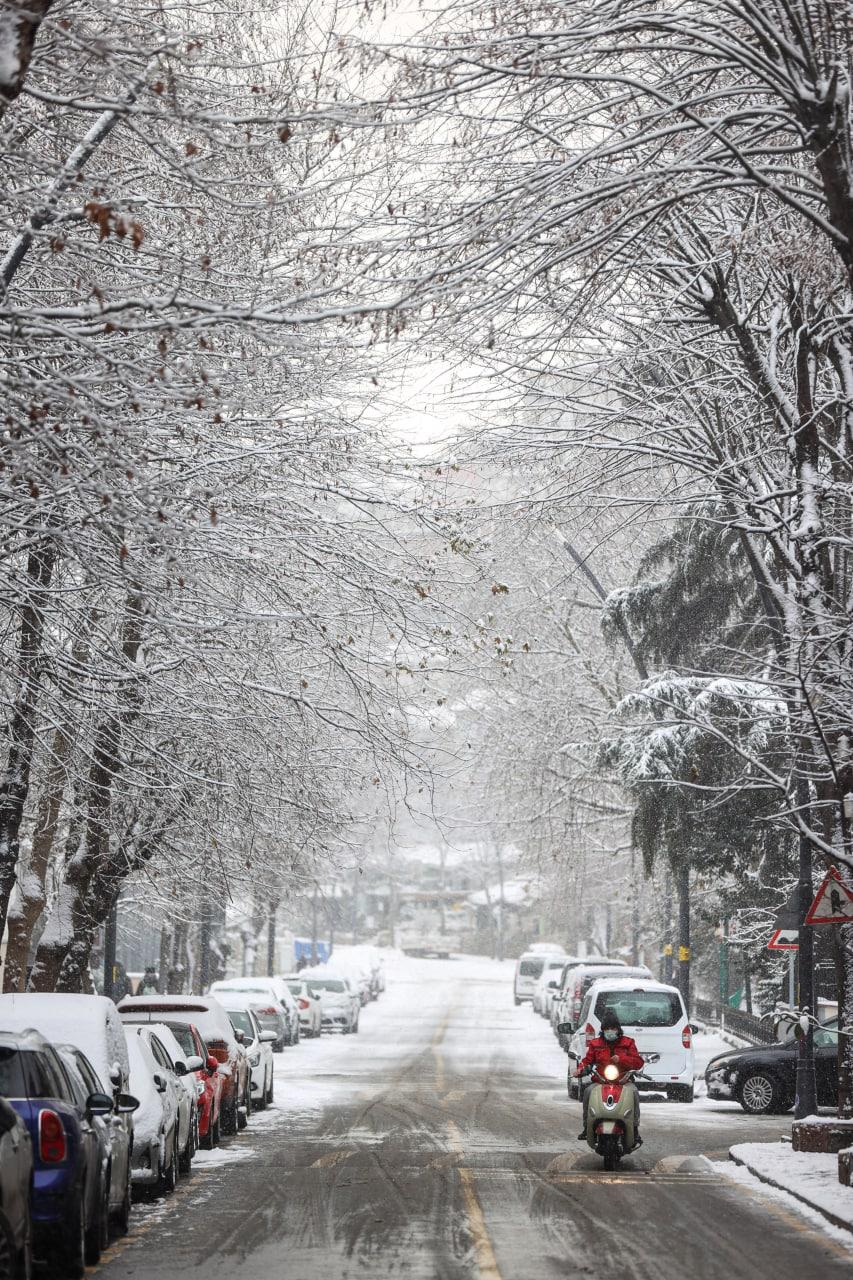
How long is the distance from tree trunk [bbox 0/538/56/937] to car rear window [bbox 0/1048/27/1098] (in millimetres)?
4070

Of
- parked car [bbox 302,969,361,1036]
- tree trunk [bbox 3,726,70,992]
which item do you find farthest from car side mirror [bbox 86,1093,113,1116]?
parked car [bbox 302,969,361,1036]

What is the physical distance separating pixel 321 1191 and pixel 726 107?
9612mm

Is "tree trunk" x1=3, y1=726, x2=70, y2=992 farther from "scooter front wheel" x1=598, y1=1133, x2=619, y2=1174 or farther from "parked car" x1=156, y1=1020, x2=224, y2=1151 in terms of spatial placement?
"scooter front wheel" x1=598, y1=1133, x2=619, y2=1174

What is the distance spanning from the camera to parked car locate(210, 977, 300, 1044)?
38.2m

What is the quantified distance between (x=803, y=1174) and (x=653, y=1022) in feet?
35.7

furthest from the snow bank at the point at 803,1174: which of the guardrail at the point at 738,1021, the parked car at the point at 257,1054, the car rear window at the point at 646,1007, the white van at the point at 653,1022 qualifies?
the guardrail at the point at 738,1021

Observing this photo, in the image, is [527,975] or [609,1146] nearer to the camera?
[609,1146]

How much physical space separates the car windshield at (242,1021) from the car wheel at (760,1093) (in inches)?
286

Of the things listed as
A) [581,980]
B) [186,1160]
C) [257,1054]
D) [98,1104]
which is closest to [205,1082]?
[186,1160]

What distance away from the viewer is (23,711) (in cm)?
1675

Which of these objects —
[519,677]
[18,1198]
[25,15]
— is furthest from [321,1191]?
[519,677]

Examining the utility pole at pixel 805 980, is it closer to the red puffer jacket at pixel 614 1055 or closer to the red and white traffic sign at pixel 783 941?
the red and white traffic sign at pixel 783 941

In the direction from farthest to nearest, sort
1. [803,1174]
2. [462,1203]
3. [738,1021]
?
[738,1021], [803,1174], [462,1203]

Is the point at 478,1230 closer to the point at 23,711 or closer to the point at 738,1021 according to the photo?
the point at 23,711
